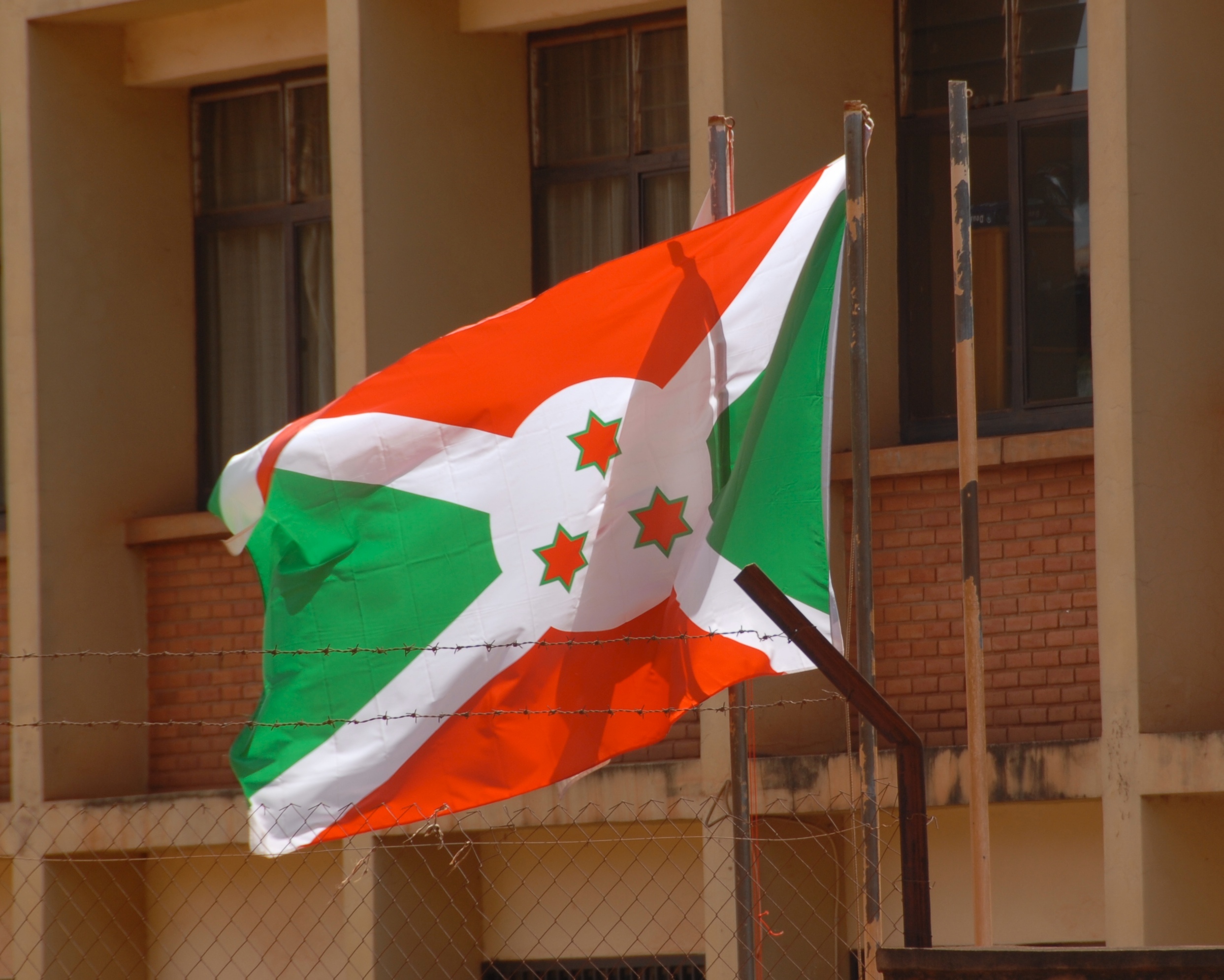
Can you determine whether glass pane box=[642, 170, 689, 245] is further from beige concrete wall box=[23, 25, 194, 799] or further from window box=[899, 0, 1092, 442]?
beige concrete wall box=[23, 25, 194, 799]

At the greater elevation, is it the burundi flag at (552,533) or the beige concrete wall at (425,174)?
the beige concrete wall at (425,174)

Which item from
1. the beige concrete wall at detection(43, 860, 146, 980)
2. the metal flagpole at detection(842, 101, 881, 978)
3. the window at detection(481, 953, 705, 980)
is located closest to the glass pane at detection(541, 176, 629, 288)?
the window at detection(481, 953, 705, 980)

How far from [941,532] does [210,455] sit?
448cm

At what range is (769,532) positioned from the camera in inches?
212

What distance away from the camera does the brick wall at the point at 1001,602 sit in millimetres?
7926

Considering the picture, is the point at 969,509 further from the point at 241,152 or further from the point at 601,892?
the point at 241,152

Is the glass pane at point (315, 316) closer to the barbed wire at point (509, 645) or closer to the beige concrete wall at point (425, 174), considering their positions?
the beige concrete wall at point (425, 174)

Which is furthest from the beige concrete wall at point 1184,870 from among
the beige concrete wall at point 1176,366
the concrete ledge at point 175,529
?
the concrete ledge at point 175,529

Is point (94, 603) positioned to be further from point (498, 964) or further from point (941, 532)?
point (941, 532)

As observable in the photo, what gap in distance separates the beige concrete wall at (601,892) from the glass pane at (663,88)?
352cm

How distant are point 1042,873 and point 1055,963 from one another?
479cm

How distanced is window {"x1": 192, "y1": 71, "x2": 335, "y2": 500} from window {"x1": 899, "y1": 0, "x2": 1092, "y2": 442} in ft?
10.9

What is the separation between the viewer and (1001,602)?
318 inches

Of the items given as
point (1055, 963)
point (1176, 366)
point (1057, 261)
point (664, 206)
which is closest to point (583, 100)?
point (664, 206)
